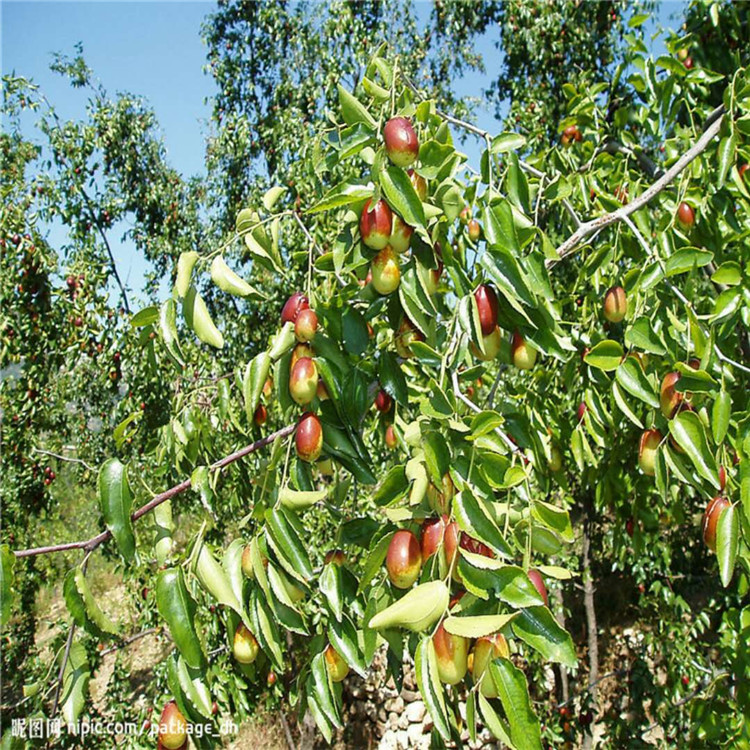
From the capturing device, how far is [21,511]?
12.0ft

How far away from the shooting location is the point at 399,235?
0.83 m

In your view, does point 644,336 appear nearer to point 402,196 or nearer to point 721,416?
point 721,416

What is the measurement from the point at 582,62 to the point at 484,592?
15.9 feet

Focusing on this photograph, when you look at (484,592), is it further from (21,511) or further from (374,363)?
(21,511)

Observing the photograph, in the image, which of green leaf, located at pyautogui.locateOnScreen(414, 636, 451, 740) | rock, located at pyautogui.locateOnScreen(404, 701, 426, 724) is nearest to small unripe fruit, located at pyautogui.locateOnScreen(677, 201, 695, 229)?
green leaf, located at pyautogui.locateOnScreen(414, 636, 451, 740)

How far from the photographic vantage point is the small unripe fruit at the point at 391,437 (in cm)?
108

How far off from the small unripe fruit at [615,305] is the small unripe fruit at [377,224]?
1.87ft

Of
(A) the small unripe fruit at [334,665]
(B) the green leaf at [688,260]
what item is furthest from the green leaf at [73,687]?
(B) the green leaf at [688,260]

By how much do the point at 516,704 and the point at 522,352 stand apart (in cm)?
54

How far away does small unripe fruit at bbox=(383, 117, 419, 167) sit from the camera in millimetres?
793

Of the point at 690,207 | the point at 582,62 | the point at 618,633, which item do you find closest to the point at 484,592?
the point at 690,207

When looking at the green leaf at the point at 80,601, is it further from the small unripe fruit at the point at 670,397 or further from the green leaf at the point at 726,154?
the green leaf at the point at 726,154

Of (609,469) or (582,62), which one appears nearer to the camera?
(609,469)

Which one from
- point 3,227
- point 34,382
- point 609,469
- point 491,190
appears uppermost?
point 3,227
